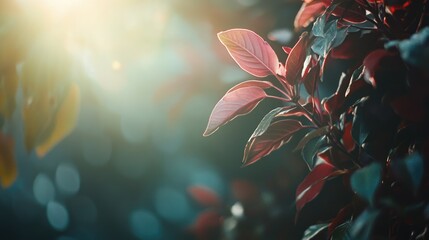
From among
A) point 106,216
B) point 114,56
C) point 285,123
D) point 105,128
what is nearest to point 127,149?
point 105,128

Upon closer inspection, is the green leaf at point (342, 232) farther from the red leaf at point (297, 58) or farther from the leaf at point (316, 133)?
the red leaf at point (297, 58)

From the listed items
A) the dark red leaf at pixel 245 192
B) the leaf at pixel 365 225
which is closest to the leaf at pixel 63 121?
the leaf at pixel 365 225

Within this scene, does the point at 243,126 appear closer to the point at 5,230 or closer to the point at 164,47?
the point at 164,47

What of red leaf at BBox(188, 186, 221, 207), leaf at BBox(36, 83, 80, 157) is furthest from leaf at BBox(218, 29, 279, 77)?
red leaf at BBox(188, 186, 221, 207)

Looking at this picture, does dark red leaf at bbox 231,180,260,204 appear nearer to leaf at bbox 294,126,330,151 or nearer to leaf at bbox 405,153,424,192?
leaf at bbox 294,126,330,151

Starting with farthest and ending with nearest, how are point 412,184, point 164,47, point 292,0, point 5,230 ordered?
point 5,230 < point 164,47 < point 292,0 < point 412,184
